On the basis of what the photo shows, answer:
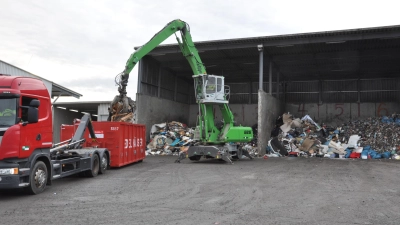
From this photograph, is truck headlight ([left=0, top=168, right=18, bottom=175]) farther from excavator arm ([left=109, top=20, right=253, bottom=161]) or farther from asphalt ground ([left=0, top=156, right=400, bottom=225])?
excavator arm ([left=109, top=20, right=253, bottom=161])

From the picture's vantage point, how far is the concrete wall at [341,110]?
102 feet

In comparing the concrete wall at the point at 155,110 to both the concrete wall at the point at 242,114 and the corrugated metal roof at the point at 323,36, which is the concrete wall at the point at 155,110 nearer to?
the concrete wall at the point at 242,114

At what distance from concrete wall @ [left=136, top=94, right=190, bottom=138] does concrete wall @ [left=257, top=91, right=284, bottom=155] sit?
8515mm

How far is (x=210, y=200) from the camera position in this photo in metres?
8.16

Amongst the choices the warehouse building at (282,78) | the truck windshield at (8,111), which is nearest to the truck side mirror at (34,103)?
the truck windshield at (8,111)

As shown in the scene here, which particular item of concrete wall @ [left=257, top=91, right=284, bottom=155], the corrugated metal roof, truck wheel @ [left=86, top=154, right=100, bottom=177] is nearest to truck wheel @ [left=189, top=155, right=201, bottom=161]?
concrete wall @ [left=257, top=91, right=284, bottom=155]

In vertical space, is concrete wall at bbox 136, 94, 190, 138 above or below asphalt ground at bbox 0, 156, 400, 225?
above

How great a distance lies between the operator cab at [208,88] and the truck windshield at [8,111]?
9.46m

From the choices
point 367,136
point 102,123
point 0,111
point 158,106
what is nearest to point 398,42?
point 367,136

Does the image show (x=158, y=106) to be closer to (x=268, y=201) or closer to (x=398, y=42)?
(x=398, y=42)

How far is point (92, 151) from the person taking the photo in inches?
478

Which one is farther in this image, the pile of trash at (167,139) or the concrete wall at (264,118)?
the pile of trash at (167,139)

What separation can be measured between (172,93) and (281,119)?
9931 millimetres

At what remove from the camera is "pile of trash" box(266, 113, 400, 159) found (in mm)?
20953
